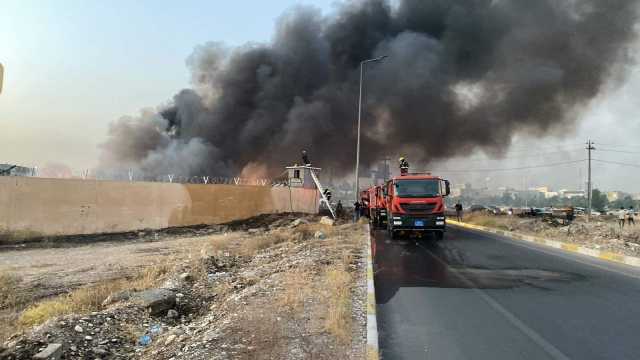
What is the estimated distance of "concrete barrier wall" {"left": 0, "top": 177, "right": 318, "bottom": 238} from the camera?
1516 centimetres

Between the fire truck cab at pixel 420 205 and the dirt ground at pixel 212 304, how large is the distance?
256 cm

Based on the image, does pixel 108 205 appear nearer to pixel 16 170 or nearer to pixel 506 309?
pixel 16 170

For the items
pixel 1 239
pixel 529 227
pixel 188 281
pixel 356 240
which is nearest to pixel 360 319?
pixel 188 281

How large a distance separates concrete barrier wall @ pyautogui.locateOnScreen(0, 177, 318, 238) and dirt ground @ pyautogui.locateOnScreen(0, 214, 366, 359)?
1374 mm

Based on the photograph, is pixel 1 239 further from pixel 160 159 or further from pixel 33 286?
pixel 160 159

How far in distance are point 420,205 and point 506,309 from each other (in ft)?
34.4

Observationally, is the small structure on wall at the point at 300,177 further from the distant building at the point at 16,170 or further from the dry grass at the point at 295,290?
the dry grass at the point at 295,290

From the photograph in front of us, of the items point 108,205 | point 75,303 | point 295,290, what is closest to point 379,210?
point 108,205

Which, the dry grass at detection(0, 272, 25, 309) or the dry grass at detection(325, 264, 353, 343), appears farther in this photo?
the dry grass at detection(0, 272, 25, 309)

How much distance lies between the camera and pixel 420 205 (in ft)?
54.7

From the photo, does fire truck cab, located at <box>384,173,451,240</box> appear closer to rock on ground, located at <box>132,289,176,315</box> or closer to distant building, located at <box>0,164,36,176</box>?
→ rock on ground, located at <box>132,289,176,315</box>

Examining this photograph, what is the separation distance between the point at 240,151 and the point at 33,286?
33.4 m

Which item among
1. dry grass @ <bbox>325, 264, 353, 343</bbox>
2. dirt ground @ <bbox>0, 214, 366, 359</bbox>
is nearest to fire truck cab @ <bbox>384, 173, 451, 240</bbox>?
dirt ground @ <bbox>0, 214, 366, 359</bbox>

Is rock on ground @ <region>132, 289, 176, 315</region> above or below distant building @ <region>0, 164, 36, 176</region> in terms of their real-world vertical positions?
below
